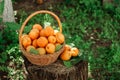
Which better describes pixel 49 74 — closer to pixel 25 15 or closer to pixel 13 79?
pixel 13 79

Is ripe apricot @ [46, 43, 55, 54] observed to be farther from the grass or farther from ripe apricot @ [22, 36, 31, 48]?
Result: the grass

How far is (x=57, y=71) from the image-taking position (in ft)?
12.6

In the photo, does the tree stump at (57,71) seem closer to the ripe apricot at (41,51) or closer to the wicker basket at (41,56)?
the wicker basket at (41,56)

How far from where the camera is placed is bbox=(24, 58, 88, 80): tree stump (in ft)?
12.6

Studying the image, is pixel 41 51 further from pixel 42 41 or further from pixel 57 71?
pixel 57 71

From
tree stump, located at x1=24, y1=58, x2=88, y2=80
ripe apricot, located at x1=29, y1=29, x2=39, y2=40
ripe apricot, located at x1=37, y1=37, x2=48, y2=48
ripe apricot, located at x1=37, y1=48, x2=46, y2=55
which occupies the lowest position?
tree stump, located at x1=24, y1=58, x2=88, y2=80

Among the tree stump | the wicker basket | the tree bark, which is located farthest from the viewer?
Result: the tree bark

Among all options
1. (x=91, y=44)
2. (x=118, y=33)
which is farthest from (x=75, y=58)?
(x=118, y=33)

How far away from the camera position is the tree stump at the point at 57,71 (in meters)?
3.85

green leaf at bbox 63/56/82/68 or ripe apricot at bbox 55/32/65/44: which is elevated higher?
ripe apricot at bbox 55/32/65/44

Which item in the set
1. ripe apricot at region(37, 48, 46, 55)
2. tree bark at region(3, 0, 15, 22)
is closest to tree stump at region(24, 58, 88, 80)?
ripe apricot at region(37, 48, 46, 55)

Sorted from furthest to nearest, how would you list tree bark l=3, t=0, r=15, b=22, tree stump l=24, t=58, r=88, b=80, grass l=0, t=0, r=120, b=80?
tree bark l=3, t=0, r=15, b=22 → grass l=0, t=0, r=120, b=80 → tree stump l=24, t=58, r=88, b=80

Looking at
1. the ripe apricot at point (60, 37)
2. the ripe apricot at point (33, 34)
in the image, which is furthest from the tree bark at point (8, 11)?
the ripe apricot at point (60, 37)

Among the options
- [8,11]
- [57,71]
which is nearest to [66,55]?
[57,71]
